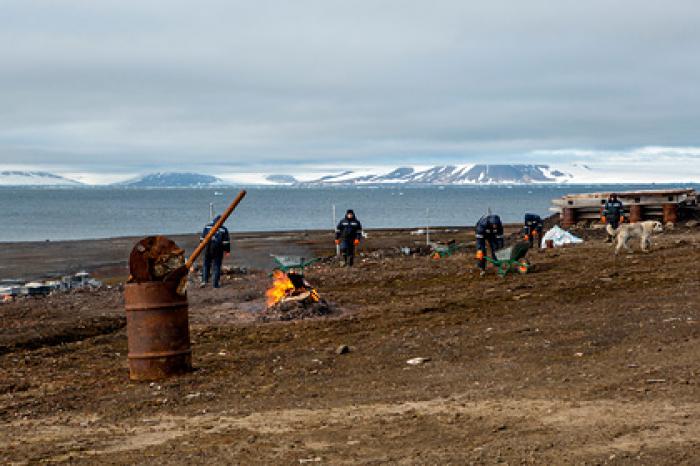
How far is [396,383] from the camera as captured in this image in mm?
10016

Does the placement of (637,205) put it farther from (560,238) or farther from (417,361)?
(417,361)

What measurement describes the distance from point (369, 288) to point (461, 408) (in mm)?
11730

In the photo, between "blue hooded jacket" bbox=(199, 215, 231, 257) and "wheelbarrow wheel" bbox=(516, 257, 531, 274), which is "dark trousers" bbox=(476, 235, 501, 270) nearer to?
"wheelbarrow wheel" bbox=(516, 257, 531, 274)

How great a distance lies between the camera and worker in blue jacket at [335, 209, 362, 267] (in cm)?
2402

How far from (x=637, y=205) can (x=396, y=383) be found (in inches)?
1078

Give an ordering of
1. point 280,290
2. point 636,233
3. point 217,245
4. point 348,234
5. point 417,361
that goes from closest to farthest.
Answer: point 417,361 → point 280,290 → point 217,245 → point 636,233 → point 348,234

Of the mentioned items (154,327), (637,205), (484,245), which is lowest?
(154,327)

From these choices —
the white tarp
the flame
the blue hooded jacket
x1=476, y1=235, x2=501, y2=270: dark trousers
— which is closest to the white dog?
x1=476, y1=235, x2=501, y2=270: dark trousers

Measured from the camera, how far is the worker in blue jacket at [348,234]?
24016mm

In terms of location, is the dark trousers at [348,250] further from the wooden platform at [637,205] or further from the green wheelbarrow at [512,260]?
the wooden platform at [637,205]

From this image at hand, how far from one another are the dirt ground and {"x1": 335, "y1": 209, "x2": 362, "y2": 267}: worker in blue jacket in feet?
18.5

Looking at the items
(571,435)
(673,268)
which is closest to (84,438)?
(571,435)

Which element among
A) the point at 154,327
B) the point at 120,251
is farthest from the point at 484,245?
the point at 120,251

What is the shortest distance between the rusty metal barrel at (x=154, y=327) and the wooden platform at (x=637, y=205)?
26.3 metres
